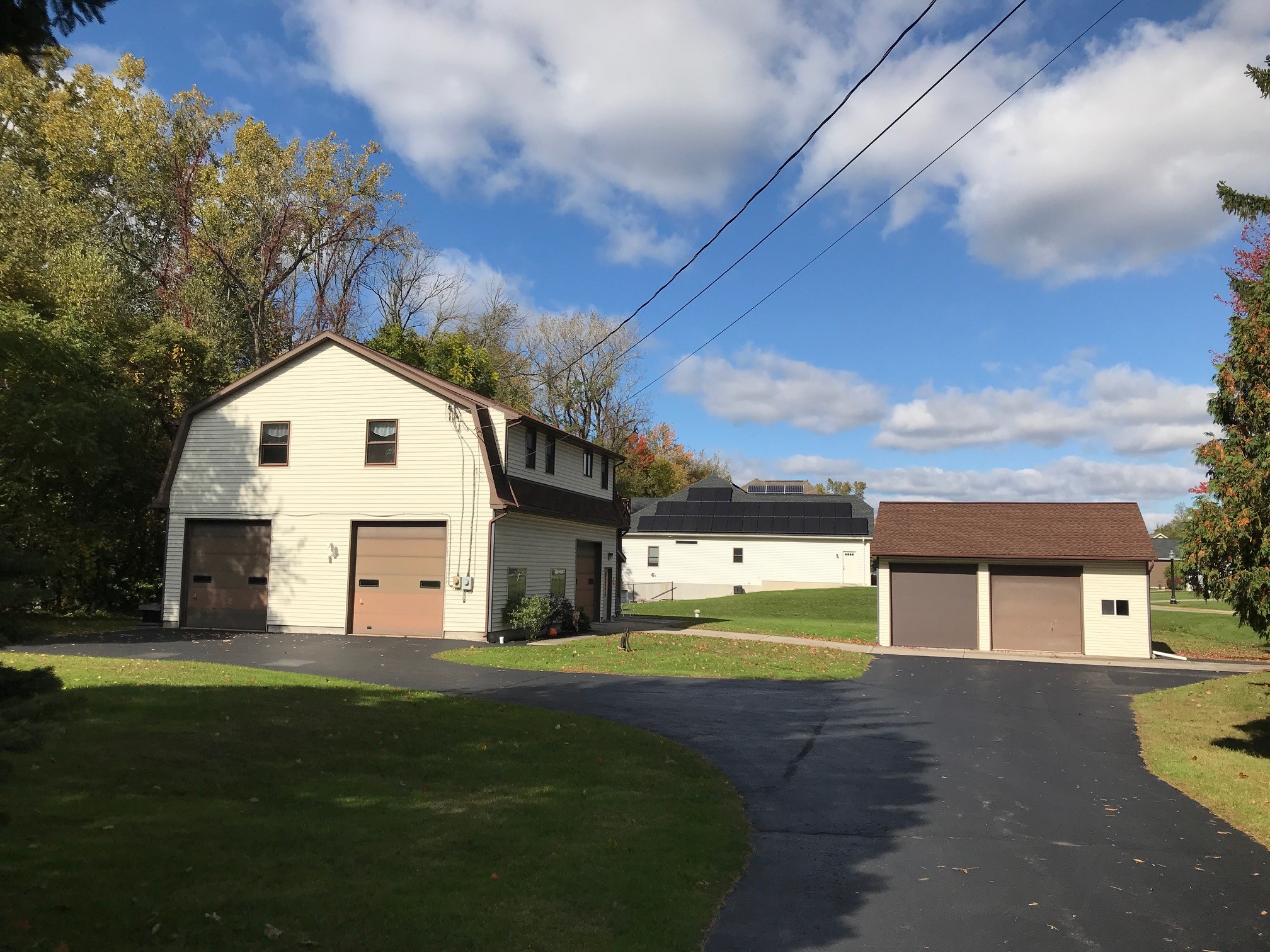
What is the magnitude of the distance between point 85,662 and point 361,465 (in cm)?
996

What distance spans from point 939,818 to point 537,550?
18.6m

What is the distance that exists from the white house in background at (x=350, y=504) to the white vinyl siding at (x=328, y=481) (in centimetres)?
4

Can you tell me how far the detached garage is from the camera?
26422 mm

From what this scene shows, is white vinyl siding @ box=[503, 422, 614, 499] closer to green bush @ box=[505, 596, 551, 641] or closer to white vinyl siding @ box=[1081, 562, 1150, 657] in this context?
green bush @ box=[505, 596, 551, 641]

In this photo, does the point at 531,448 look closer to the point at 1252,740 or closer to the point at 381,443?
the point at 381,443

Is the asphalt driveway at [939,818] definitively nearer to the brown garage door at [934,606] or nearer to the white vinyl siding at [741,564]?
the brown garage door at [934,606]

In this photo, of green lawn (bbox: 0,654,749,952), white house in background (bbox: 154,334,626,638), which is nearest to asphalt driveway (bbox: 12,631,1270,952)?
green lawn (bbox: 0,654,749,952)

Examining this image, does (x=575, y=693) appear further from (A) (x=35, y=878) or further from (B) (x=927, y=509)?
(B) (x=927, y=509)

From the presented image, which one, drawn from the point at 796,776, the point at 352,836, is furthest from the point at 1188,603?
the point at 352,836

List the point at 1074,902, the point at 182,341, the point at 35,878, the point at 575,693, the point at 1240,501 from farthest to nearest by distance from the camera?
the point at 182,341, the point at 575,693, the point at 1240,501, the point at 1074,902, the point at 35,878

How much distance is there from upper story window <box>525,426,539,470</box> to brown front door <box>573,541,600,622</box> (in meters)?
4.19

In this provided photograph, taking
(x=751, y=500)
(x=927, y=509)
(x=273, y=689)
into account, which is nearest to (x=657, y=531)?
(x=751, y=500)

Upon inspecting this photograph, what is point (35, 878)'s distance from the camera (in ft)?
16.7

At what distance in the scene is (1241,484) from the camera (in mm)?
9664
